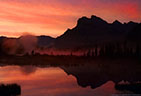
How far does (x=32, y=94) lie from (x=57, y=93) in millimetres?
5358

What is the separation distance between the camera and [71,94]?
50.3 metres

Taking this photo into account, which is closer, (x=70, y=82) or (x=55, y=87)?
(x=55, y=87)

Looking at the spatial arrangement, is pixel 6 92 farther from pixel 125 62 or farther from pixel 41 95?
pixel 125 62

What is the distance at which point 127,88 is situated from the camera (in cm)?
4984

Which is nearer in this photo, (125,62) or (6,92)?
(6,92)

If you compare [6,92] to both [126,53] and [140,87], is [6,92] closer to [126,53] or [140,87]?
[140,87]

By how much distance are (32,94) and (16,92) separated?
11.3 feet

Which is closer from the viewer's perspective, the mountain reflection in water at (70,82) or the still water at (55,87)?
the still water at (55,87)

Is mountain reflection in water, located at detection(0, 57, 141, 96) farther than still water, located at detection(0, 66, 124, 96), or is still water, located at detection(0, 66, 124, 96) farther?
mountain reflection in water, located at detection(0, 57, 141, 96)

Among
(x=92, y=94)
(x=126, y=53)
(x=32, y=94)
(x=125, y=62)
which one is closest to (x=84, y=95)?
(x=92, y=94)

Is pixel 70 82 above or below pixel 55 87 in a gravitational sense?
below

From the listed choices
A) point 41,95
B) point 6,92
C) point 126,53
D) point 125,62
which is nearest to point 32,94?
point 41,95

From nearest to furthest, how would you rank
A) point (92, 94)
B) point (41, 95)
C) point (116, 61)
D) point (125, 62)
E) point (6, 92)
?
point (6, 92)
point (41, 95)
point (92, 94)
point (125, 62)
point (116, 61)

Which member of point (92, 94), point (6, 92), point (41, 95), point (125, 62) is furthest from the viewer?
point (125, 62)
